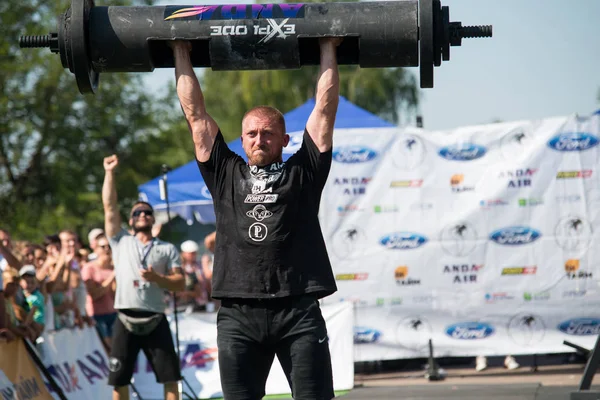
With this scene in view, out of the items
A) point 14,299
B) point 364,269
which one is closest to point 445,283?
point 364,269

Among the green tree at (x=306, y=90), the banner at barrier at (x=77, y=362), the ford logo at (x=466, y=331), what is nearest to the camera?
the banner at barrier at (x=77, y=362)

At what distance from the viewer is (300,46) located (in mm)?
4605

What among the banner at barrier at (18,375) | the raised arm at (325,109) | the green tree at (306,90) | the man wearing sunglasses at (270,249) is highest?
the green tree at (306,90)

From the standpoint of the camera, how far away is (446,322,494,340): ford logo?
12031 mm

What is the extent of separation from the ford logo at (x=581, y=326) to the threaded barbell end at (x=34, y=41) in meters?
8.66

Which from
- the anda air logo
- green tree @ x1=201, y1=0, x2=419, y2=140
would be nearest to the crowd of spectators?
the anda air logo

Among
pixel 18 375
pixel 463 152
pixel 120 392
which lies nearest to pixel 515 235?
pixel 463 152

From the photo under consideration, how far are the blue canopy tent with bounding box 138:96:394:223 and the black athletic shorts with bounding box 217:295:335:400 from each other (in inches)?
272

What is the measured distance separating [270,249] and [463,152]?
7.88 meters

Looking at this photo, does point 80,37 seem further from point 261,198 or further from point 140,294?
point 140,294

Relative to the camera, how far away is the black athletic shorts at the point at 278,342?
4637mm

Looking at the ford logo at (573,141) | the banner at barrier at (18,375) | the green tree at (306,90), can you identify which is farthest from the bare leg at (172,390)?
the green tree at (306,90)

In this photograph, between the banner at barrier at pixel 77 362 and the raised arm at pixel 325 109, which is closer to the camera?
the raised arm at pixel 325 109

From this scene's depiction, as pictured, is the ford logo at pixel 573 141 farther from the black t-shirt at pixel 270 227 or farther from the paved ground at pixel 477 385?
the black t-shirt at pixel 270 227
